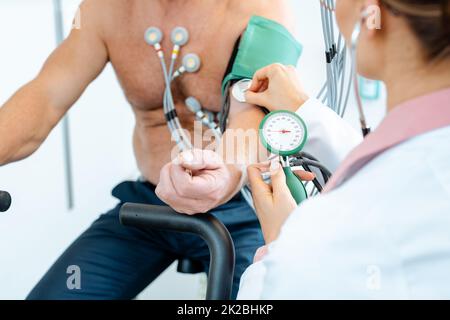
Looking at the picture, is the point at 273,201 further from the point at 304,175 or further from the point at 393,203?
the point at 393,203

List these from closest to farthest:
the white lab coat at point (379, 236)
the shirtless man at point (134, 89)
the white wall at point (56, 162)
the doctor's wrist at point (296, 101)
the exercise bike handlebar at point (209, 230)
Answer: the white lab coat at point (379, 236) < the exercise bike handlebar at point (209, 230) < the doctor's wrist at point (296, 101) < the shirtless man at point (134, 89) < the white wall at point (56, 162)

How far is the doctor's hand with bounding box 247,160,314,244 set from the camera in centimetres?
83

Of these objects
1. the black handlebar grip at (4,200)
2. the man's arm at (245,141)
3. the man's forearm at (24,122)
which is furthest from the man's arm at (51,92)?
the man's arm at (245,141)

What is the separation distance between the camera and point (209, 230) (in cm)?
86

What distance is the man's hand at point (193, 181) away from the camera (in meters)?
0.92

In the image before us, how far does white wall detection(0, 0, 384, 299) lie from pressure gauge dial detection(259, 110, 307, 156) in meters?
1.09

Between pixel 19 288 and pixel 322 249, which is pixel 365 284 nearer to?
pixel 322 249

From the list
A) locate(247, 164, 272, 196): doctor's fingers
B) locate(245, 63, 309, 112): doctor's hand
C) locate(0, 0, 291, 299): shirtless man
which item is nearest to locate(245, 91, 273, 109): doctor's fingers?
locate(245, 63, 309, 112): doctor's hand

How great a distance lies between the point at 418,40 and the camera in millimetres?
611

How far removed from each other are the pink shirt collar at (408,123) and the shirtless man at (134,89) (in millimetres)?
679

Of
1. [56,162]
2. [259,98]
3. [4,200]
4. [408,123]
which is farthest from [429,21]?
[56,162]

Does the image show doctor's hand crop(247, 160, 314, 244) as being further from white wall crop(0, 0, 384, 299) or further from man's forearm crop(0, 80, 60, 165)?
white wall crop(0, 0, 384, 299)

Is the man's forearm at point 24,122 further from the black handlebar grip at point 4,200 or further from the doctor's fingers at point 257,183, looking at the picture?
the doctor's fingers at point 257,183

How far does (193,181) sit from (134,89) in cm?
56
